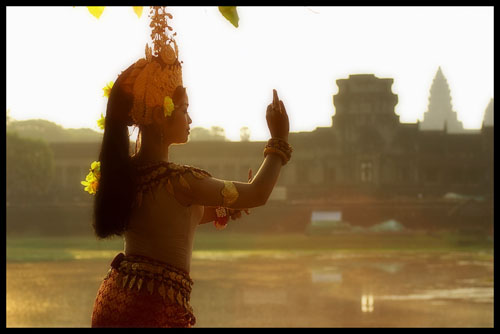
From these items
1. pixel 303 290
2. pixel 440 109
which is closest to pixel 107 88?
pixel 303 290

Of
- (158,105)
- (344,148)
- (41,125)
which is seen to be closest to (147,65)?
(158,105)

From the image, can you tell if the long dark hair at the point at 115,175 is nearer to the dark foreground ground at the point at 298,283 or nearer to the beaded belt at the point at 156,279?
the beaded belt at the point at 156,279

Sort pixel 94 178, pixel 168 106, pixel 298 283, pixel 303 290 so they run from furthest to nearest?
1. pixel 298 283
2. pixel 303 290
3. pixel 94 178
4. pixel 168 106

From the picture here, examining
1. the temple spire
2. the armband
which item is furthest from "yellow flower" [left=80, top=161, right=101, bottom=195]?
the temple spire

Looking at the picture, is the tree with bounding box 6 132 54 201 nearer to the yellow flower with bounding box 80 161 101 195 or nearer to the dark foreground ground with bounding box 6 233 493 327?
the dark foreground ground with bounding box 6 233 493 327

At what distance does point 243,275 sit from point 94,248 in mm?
11256

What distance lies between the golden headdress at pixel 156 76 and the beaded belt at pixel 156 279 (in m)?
0.52

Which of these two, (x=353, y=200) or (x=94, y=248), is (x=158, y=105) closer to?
(x=94, y=248)

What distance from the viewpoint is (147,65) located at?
10.5 feet

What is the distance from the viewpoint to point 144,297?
9.80 feet

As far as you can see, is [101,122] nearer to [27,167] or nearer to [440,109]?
[27,167]

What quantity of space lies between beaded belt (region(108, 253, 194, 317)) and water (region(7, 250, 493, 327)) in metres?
10.8

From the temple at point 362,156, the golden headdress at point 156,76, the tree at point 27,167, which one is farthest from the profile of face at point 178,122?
the temple at point 362,156

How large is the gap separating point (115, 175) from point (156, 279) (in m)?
0.38
